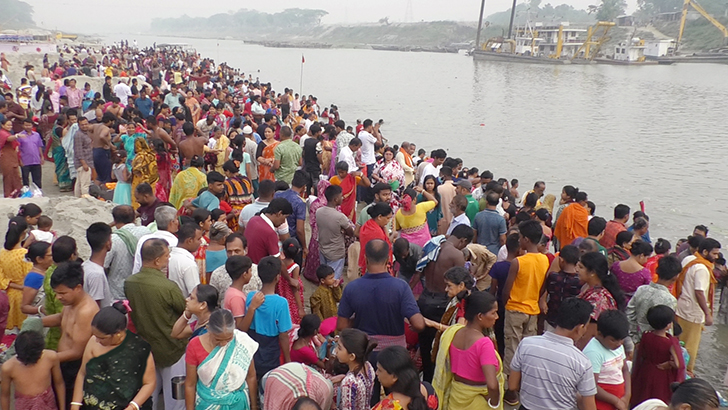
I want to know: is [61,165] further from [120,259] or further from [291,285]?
[291,285]

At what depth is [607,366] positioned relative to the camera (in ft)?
11.2

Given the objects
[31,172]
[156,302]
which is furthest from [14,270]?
[31,172]

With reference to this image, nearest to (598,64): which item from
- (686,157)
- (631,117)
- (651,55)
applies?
(651,55)

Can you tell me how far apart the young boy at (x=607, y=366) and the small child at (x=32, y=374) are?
331cm

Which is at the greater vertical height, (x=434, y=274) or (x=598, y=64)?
(x=598, y=64)

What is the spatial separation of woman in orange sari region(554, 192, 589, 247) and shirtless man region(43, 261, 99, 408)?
522 centimetres

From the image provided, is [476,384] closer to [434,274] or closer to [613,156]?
[434,274]

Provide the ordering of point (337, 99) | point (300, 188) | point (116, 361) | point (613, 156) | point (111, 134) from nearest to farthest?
point (116, 361)
point (300, 188)
point (111, 134)
point (613, 156)
point (337, 99)

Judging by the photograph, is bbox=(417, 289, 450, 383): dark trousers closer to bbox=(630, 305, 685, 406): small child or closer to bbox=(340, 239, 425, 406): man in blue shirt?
bbox=(340, 239, 425, 406): man in blue shirt

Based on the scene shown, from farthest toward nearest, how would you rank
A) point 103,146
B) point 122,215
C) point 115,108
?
point 115,108 < point 103,146 < point 122,215

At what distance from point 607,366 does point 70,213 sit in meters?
5.80

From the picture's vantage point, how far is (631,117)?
2888 centimetres

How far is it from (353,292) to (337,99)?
107ft

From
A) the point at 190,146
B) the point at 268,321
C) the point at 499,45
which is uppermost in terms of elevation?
the point at 499,45
